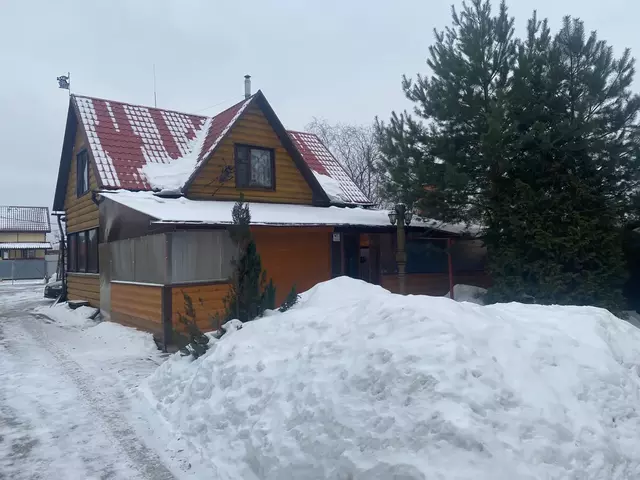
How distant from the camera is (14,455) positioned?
196 inches

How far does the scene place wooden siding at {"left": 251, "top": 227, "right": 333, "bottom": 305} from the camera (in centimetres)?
1273

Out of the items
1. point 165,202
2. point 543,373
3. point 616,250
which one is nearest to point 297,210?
point 165,202

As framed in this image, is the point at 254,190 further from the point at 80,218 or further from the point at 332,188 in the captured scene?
the point at 80,218

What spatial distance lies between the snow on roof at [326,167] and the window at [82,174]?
21.4 feet

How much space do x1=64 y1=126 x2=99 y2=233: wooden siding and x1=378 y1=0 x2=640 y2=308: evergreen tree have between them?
8.49 m

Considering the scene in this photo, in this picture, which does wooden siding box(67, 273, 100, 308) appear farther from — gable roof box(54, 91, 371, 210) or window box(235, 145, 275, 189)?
window box(235, 145, 275, 189)

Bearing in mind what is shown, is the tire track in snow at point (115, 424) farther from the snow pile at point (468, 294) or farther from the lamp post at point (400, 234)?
the snow pile at point (468, 294)

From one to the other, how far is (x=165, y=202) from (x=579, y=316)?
29.3ft

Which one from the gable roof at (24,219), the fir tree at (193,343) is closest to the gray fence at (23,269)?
the gable roof at (24,219)

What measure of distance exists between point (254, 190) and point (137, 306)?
4532 millimetres

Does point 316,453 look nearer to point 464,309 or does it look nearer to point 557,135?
point 464,309

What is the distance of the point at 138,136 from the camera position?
48.0ft

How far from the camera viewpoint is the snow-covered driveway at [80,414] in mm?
4762

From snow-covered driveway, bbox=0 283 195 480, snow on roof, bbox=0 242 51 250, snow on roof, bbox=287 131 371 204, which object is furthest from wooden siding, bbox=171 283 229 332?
snow on roof, bbox=0 242 51 250
